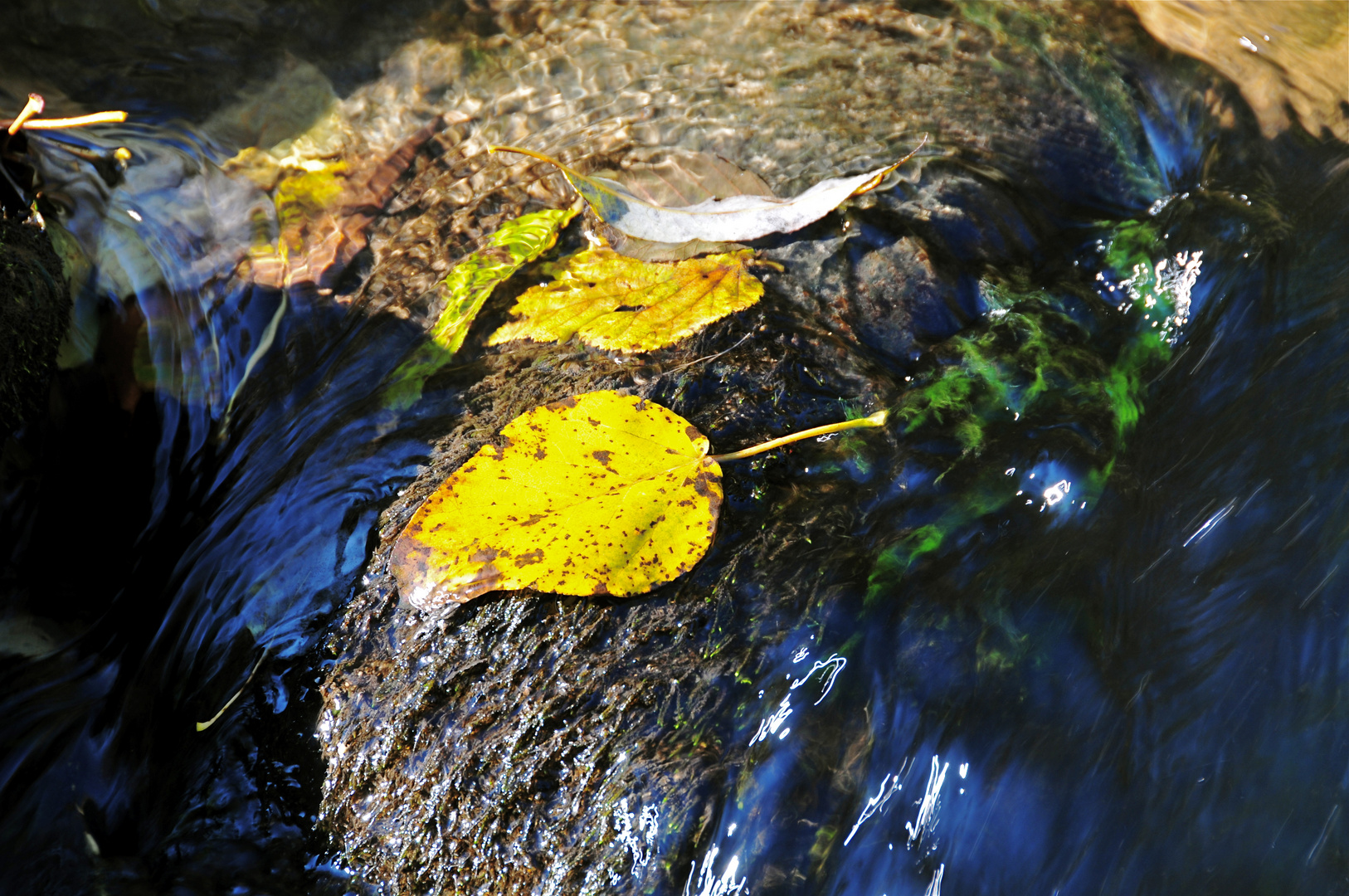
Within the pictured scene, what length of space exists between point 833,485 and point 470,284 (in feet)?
3.43

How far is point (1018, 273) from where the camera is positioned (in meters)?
2.05

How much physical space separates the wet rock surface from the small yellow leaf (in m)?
0.05

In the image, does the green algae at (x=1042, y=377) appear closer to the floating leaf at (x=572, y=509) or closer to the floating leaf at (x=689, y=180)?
the floating leaf at (x=572, y=509)

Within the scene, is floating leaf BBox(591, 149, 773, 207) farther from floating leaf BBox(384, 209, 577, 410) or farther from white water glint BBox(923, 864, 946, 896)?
white water glint BBox(923, 864, 946, 896)

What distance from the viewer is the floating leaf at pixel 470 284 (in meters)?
1.89

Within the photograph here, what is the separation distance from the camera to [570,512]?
1367 mm

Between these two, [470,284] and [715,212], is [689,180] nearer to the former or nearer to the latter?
[715,212]

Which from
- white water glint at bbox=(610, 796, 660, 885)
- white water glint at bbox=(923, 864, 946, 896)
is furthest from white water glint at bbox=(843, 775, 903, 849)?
white water glint at bbox=(610, 796, 660, 885)

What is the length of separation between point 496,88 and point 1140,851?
96.5 inches

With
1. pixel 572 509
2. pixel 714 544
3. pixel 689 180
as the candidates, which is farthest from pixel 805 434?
pixel 689 180

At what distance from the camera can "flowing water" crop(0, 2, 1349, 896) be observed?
4.22 ft

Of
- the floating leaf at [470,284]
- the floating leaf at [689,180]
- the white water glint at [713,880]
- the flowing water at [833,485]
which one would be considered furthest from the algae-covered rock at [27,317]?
the white water glint at [713,880]

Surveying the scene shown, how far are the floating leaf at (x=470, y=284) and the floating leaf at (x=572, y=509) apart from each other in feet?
1.57

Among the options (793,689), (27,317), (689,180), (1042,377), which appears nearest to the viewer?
(793,689)
